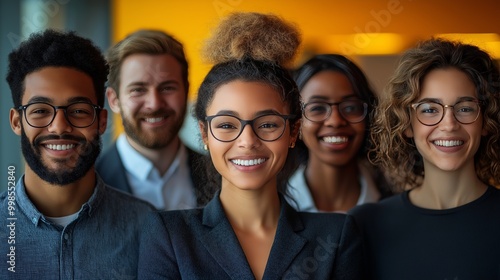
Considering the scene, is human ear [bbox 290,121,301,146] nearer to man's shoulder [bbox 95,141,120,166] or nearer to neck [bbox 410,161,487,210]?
neck [bbox 410,161,487,210]

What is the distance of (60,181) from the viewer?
102 inches

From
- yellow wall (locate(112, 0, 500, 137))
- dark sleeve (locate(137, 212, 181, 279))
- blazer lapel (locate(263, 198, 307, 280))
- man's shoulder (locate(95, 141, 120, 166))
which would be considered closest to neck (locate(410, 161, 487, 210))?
blazer lapel (locate(263, 198, 307, 280))

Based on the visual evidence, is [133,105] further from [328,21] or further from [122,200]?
[328,21]

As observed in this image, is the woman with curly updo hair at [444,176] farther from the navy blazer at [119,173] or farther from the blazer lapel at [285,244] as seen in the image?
the navy blazer at [119,173]

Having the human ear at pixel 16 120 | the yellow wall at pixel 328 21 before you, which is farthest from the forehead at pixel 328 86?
the yellow wall at pixel 328 21

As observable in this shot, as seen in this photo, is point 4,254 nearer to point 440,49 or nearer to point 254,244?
point 254,244

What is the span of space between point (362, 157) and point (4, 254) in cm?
186

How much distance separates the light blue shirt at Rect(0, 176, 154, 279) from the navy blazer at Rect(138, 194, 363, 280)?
9.8 inches

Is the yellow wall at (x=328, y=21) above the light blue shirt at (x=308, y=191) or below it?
above

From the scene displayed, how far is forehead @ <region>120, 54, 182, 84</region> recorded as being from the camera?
132 inches

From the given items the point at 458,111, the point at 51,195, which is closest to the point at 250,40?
the point at 458,111

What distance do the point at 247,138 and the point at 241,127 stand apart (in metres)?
0.05

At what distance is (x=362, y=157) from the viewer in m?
3.59

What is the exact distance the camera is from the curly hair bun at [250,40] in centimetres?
254
